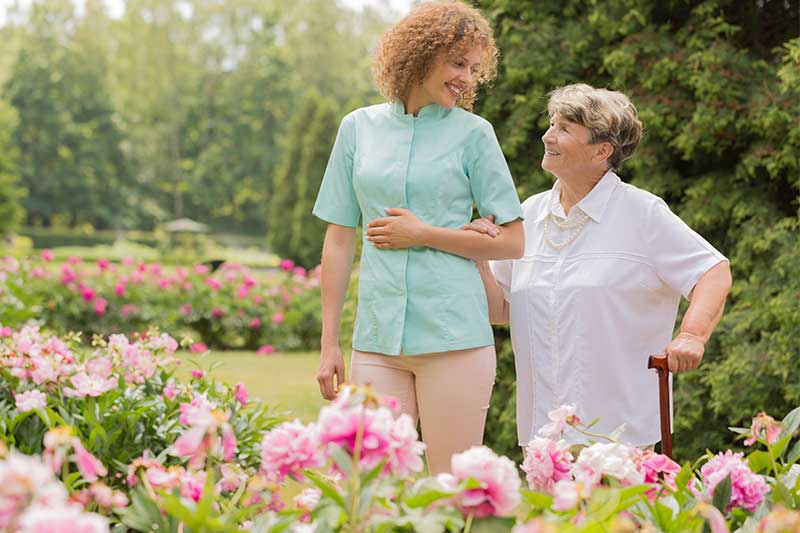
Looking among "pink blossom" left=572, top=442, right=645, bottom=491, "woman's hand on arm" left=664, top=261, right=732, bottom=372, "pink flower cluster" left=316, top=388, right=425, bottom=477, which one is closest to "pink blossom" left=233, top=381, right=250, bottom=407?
"woman's hand on arm" left=664, top=261, right=732, bottom=372

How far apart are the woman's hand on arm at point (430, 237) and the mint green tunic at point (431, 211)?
1.8 inches

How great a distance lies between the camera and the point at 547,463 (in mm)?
1643

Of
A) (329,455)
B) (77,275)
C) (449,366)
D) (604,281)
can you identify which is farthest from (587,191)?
(77,275)

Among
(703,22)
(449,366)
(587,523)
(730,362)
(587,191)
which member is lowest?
(730,362)

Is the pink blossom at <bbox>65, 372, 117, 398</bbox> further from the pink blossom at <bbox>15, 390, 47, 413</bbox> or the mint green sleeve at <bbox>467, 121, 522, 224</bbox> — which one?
the mint green sleeve at <bbox>467, 121, 522, 224</bbox>

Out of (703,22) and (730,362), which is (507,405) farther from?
(703,22)

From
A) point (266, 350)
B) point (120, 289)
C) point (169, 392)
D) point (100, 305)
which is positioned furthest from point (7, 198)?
point (169, 392)

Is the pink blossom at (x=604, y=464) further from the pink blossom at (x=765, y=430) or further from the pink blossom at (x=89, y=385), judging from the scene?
the pink blossom at (x=89, y=385)

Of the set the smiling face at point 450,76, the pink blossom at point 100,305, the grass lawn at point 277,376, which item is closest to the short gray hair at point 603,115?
the smiling face at point 450,76

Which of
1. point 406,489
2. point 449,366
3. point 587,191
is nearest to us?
point 406,489

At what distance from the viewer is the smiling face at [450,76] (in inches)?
94.3

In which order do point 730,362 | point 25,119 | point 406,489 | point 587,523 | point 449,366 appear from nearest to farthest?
point 587,523, point 406,489, point 449,366, point 730,362, point 25,119

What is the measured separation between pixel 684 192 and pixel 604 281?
76.3 inches

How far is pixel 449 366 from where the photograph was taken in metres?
2.38
